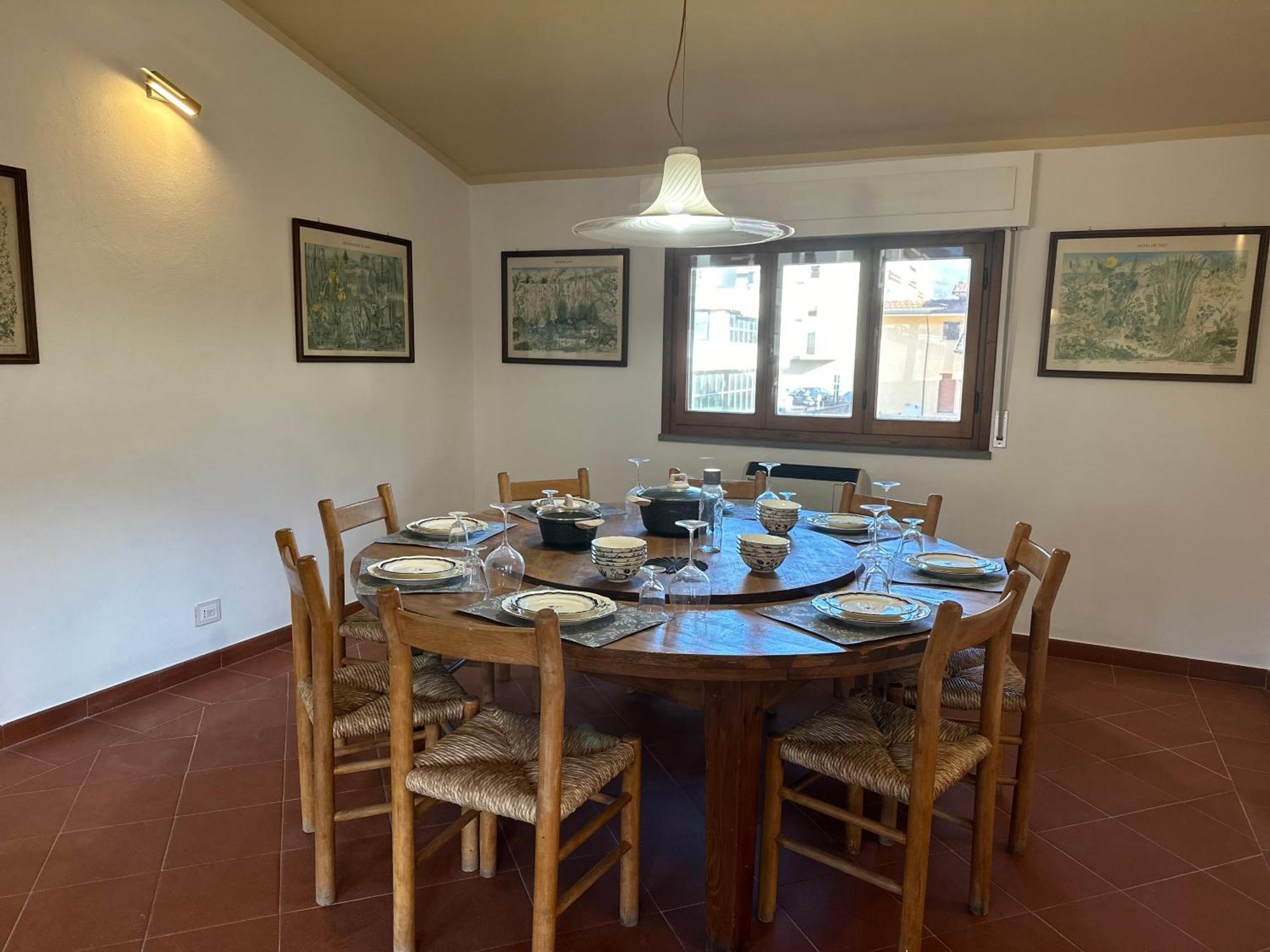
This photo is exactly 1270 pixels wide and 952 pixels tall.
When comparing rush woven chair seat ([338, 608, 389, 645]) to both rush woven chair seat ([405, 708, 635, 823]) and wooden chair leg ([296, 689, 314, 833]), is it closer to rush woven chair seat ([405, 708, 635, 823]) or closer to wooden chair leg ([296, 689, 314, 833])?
wooden chair leg ([296, 689, 314, 833])

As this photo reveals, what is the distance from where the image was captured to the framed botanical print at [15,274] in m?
2.63

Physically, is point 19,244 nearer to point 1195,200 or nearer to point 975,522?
point 975,522

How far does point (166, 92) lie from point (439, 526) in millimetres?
1960

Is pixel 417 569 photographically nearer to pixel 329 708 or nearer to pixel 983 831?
pixel 329 708

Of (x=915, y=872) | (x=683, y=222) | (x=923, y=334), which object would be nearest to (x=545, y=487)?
(x=683, y=222)

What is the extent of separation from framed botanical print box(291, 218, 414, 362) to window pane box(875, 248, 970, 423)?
8.23 feet

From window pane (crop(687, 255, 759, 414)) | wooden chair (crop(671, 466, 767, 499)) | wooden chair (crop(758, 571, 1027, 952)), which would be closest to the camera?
wooden chair (crop(758, 571, 1027, 952))

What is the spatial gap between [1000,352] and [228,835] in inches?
143

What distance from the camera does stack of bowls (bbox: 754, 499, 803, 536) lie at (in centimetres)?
255

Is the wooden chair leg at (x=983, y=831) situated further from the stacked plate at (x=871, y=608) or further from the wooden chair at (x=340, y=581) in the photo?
the wooden chair at (x=340, y=581)

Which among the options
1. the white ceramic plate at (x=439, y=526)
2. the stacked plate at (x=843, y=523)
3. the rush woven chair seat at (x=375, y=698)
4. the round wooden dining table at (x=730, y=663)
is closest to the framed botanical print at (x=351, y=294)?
the white ceramic plate at (x=439, y=526)

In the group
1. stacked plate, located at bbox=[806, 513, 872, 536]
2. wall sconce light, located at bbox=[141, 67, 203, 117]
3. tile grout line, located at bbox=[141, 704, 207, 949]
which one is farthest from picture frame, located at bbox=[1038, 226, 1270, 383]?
tile grout line, located at bbox=[141, 704, 207, 949]

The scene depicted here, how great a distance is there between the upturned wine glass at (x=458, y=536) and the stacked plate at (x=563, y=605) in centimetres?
33

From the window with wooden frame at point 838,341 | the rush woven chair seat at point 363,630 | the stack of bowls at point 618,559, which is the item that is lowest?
the rush woven chair seat at point 363,630
